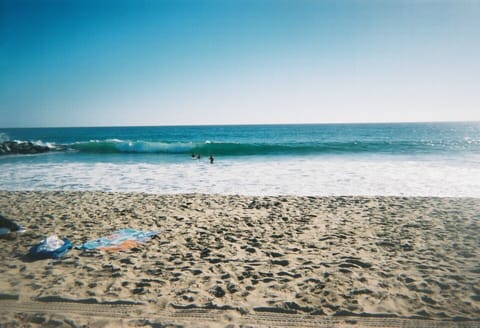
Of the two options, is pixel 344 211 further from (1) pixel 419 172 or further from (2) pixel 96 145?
(2) pixel 96 145

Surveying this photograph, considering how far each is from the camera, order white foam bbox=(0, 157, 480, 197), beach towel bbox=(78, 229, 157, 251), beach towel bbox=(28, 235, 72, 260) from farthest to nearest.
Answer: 1. white foam bbox=(0, 157, 480, 197)
2. beach towel bbox=(78, 229, 157, 251)
3. beach towel bbox=(28, 235, 72, 260)

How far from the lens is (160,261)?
480 cm

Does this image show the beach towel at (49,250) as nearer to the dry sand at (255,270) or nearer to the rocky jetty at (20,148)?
the dry sand at (255,270)

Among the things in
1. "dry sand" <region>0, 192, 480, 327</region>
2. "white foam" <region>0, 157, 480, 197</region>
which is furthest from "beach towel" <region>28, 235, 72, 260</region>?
"white foam" <region>0, 157, 480, 197</region>

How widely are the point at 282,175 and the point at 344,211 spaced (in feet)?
23.6

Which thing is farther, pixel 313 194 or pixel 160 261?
pixel 313 194

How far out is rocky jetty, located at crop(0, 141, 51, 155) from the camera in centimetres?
2727

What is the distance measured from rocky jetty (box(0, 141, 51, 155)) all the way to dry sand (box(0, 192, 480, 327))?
26.0m

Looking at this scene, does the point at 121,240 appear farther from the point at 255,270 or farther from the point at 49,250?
the point at 255,270

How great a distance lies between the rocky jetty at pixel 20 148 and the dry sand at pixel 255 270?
26.0m

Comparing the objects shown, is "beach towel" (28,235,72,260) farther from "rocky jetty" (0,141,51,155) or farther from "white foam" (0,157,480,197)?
"rocky jetty" (0,141,51,155)

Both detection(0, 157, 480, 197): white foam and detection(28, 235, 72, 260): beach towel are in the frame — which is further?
detection(0, 157, 480, 197): white foam

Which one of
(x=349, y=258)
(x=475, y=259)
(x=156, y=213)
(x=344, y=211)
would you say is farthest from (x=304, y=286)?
(x=156, y=213)

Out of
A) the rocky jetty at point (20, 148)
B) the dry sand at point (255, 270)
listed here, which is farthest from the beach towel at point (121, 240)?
the rocky jetty at point (20, 148)
